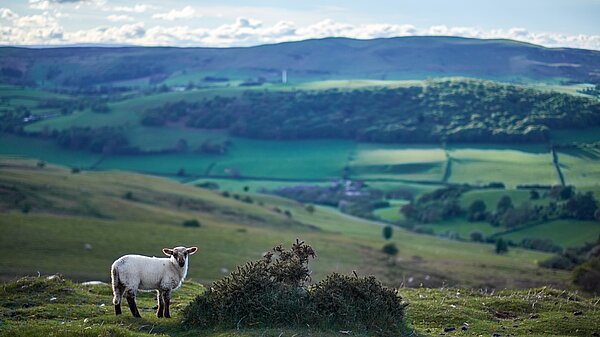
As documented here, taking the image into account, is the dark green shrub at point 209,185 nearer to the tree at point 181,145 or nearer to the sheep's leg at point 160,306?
the tree at point 181,145

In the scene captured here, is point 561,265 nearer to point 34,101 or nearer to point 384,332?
point 384,332

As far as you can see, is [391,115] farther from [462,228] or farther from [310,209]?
[462,228]

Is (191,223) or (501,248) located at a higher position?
(191,223)

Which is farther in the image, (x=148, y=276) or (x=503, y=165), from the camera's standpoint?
(x=503, y=165)

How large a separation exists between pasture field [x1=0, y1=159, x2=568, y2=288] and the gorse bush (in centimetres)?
3136

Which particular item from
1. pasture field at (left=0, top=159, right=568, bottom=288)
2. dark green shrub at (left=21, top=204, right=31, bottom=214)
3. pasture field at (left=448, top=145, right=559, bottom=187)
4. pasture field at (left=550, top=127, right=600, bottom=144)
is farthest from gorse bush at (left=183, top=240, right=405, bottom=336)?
pasture field at (left=448, top=145, right=559, bottom=187)

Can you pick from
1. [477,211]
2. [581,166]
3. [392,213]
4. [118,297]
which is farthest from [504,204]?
[118,297]

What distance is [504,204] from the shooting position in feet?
337

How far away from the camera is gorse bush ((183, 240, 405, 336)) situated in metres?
15.7

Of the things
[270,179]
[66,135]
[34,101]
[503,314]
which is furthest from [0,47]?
[503,314]

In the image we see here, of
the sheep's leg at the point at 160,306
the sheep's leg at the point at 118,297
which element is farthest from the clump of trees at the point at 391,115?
the sheep's leg at the point at 118,297

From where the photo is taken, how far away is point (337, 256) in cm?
6569

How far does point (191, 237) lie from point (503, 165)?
75465 millimetres

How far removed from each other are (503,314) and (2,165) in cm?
9832
